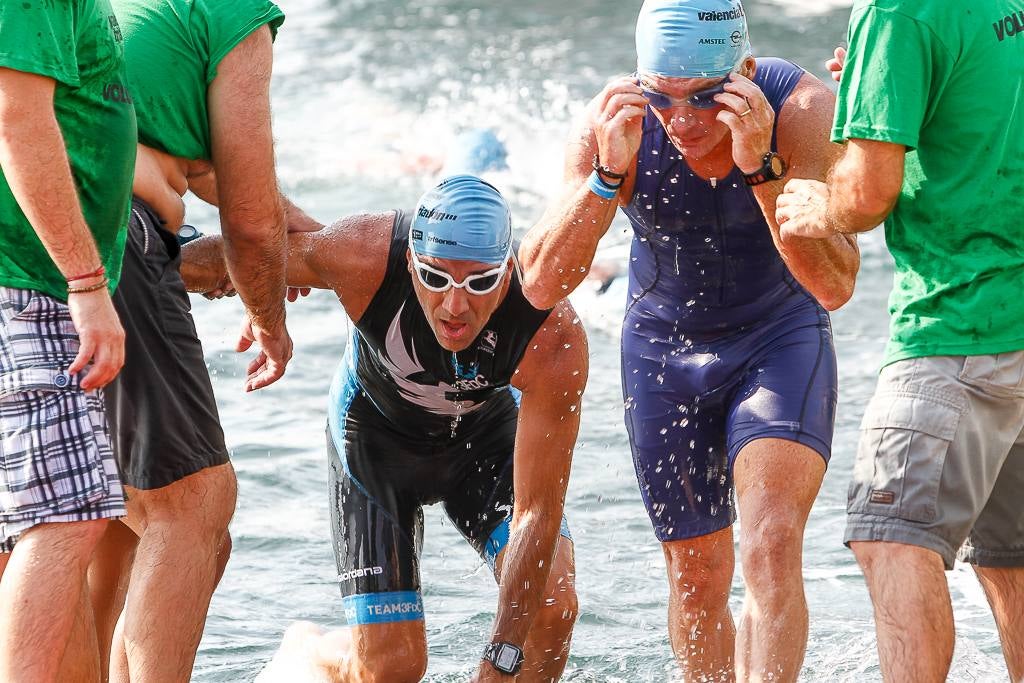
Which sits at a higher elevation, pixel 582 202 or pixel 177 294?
pixel 582 202

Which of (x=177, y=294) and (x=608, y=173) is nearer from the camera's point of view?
(x=177, y=294)

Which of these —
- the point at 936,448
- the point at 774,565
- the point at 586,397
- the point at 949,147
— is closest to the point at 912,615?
the point at 936,448

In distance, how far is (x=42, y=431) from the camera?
12.3 ft

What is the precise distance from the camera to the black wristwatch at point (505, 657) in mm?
4754

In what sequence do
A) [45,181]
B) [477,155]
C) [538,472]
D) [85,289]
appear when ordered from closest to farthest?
[45,181]
[85,289]
[538,472]
[477,155]

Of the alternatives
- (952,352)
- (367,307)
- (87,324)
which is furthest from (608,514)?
(87,324)

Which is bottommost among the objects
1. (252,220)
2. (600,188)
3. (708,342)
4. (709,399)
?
(709,399)

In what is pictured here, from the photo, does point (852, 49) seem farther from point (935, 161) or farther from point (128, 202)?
point (128, 202)

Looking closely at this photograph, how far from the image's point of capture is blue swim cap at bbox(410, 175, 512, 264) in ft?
15.5

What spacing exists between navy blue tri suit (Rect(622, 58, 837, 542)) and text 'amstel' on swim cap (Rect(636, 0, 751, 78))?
270 mm

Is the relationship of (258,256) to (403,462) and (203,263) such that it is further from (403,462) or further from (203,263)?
(403,462)

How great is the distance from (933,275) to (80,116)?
2325 mm

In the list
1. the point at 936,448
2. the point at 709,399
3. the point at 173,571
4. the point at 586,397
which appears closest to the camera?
the point at 936,448

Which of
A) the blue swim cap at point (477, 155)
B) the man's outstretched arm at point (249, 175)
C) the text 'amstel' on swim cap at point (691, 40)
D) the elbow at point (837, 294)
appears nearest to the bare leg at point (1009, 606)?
the elbow at point (837, 294)
